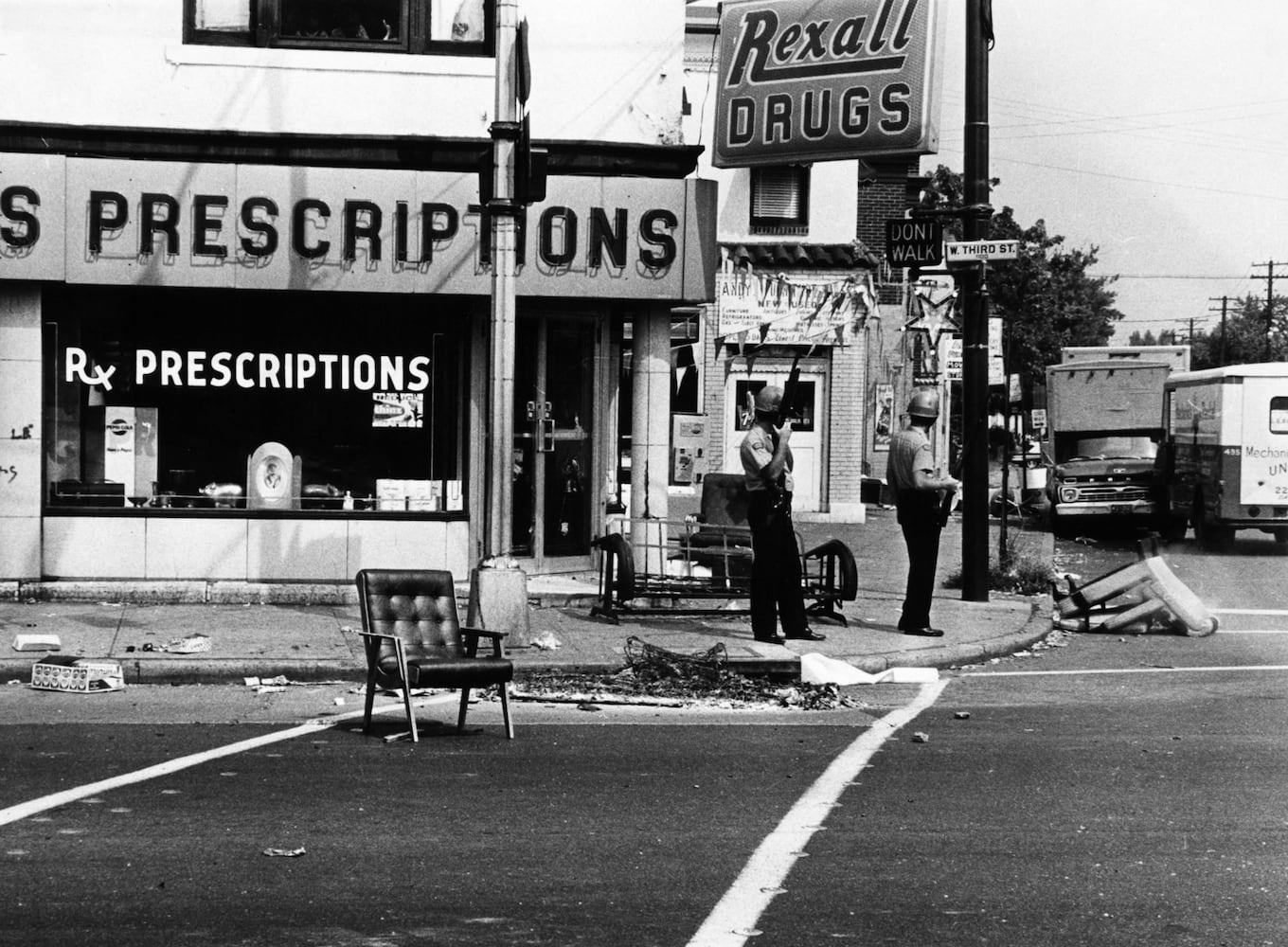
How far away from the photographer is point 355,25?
48.9 feet

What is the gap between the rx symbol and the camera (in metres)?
14.8

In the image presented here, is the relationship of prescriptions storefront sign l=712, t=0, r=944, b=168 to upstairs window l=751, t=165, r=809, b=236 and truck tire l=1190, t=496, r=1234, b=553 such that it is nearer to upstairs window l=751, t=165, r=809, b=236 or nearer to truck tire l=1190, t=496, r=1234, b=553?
truck tire l=1190, t=496, r=1234, b=553

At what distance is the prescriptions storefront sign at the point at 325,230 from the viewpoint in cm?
1422

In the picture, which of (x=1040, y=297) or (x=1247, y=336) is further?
(x=1247, y=336)

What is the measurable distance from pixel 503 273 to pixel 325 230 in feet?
9.25

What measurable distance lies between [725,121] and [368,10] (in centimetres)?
425

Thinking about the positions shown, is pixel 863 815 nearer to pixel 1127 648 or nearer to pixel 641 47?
pixel 1127 648

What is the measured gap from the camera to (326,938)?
17.9 feet

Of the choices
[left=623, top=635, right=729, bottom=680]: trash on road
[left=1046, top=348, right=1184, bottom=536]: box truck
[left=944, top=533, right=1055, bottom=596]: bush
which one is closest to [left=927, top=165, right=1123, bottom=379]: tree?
[left=1046, top=348, right=1184, bottom=536]: box truck

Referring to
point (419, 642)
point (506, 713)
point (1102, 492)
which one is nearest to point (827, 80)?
point (419, 642)

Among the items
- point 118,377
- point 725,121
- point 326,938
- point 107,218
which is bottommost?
point 326,938

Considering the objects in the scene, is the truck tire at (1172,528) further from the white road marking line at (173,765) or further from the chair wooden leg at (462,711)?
the chair wooden leg at (462,711)

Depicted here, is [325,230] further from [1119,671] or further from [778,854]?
[778,854]

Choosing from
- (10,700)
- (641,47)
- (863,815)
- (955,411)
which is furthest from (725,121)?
(955,411)
